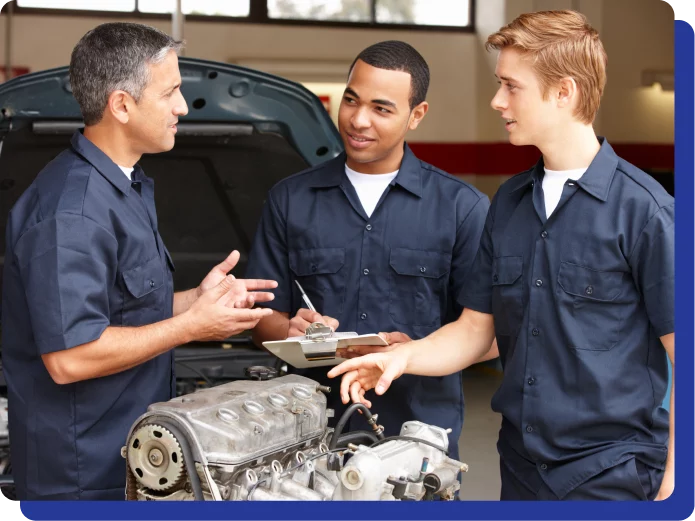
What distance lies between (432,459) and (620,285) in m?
0.55

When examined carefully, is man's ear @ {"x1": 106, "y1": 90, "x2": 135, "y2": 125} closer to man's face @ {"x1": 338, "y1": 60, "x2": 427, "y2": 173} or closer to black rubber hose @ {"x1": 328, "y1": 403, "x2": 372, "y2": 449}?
man's face @ {"x1": 338, "y1": 60, "x2": 427, "y2": 173}

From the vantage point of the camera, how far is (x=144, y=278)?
2002 millimetres

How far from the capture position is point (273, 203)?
8.27 ft

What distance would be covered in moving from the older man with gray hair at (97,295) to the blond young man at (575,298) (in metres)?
0.48

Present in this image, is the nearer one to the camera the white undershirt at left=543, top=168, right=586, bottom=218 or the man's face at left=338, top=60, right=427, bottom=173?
the white undershirt at left=543, top=168, right=586, bottom=218

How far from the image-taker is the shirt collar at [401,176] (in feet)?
8.12

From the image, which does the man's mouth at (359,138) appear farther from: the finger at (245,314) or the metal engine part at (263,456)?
the metal engine part at (263,456)

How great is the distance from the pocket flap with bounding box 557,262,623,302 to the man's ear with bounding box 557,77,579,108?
339mm

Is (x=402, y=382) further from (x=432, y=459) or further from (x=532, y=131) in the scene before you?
(x=532, y=131)

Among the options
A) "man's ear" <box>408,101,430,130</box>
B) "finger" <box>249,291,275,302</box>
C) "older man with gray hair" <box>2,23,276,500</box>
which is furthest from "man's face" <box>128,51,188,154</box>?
"man's ear" <box>408,101,430,130</box>

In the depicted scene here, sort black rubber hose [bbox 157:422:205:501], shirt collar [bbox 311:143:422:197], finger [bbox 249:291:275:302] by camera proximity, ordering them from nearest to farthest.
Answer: black rubber hose [bbox 157:422:205:501] → finger [bbox 249:291:275:302] → shirt collar [bbox 311:143:422:197]

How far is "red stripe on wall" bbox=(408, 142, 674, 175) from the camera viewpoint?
27.2ft

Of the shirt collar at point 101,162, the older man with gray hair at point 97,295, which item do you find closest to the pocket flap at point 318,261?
the older man with gray hair at point 97,295

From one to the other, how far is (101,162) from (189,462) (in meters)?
0.77
